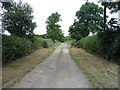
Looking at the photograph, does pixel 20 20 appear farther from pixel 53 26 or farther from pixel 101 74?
pixel 53 26

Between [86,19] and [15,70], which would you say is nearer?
[15,70]

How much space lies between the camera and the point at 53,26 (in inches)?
2480

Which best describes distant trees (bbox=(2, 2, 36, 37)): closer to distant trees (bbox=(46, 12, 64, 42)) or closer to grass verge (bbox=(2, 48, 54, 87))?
grass verge (bbox=(2, 48, 54, 87))

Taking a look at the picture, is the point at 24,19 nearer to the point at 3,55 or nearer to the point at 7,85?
the point at 3,55

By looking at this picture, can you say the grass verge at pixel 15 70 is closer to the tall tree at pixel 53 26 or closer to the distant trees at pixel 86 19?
the distant trees at pixel 86 19

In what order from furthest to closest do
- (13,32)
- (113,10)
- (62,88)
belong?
(13,32)
(113,10)
(62,88)

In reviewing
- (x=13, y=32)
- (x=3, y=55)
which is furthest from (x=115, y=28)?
(x=13, y=32)

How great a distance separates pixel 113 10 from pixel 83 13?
101 feet

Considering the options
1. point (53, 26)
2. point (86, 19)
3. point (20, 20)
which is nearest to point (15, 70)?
point (20, 20)

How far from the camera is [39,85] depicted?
28.5 ft

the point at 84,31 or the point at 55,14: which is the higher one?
the point at 55,14

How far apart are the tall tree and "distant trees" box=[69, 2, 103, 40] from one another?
9868 mm

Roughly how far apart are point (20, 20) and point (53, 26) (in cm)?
3718

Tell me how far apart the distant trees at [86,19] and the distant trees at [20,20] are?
66.3ft
